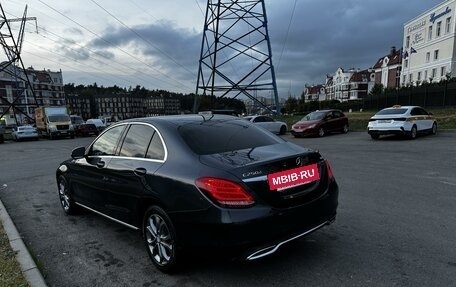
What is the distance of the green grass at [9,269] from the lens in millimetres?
3541

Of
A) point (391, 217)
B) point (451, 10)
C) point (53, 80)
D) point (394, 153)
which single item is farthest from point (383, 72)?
point (53, 80)

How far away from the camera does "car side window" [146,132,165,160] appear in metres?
3.90

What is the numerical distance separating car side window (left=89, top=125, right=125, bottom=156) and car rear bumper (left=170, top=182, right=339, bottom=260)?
69.0 inches

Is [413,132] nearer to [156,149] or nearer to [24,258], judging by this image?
[156,149]

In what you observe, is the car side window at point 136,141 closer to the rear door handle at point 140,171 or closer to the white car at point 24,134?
the rear door handle at point 140,171

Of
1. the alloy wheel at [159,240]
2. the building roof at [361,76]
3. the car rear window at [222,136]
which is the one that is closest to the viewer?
the alloy wheel at [159,240]

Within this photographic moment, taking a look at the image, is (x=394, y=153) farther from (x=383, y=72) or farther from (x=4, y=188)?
(x=383, y=72)

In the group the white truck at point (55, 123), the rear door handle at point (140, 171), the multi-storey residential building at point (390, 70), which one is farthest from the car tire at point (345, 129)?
the multi-storey residential building at point (390, 70)

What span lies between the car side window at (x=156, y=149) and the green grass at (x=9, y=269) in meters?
1.75

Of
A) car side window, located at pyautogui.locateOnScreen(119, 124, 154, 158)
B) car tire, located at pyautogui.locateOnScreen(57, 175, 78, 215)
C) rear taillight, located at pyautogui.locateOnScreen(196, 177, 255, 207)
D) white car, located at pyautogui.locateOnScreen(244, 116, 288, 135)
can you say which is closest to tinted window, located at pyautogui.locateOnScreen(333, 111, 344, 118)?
white car, located at pyautogui.locateOnScreen(244, 116, 288, 135)

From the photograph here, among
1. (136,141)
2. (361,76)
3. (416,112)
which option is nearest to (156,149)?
(136,141)

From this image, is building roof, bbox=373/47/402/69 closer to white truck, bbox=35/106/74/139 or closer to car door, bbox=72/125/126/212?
white truck, bbox=35/106/74/139

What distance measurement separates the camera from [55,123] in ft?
113

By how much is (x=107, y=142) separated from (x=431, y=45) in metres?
61.7
